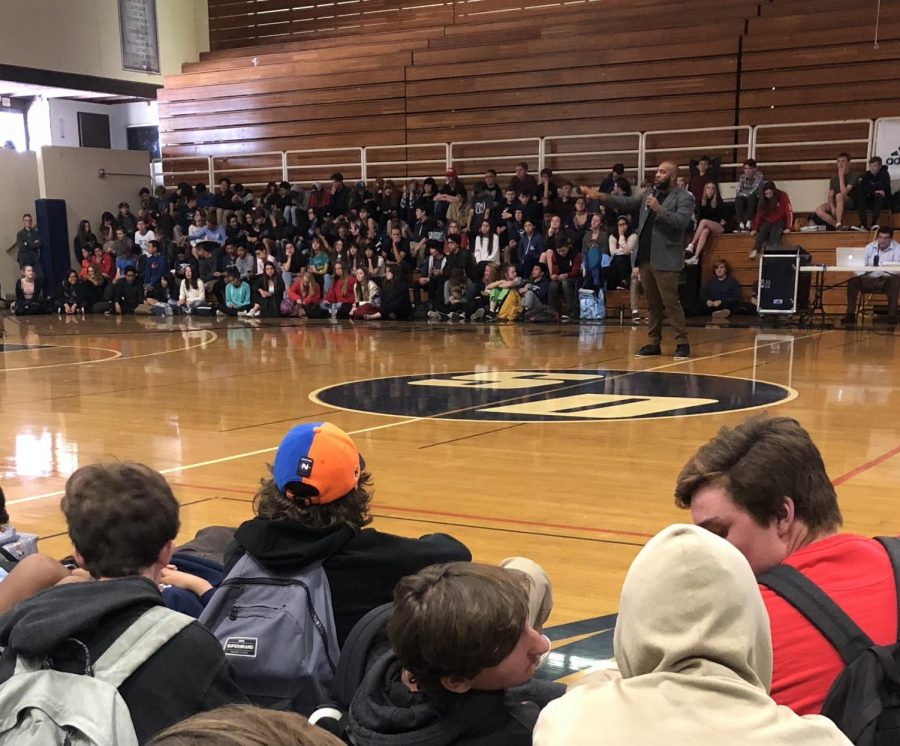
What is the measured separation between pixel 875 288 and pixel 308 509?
487 inches

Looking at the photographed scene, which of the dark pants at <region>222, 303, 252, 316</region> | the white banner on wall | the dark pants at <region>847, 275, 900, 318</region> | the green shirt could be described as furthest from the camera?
the dark pants at <region>222, 303, 252, 316</region>

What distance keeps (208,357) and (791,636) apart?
9.31 m

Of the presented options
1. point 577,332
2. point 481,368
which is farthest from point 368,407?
point 577,332

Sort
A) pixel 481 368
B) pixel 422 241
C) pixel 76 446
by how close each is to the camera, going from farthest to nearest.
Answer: pixel 422 241
pixel 481 368
pixel 76 446

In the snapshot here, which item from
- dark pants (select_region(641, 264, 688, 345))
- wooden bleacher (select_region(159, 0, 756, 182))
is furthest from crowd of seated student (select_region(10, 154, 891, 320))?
dark pants (select_region(641, 264, 688, 345))

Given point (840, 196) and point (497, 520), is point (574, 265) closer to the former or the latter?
point (840, 196)

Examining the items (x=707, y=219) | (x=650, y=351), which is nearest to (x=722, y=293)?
(x=707, y=219)

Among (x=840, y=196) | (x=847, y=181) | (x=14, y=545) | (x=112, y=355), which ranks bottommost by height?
(x=112, y=355)

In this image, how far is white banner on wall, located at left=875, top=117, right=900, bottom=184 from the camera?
14.4 m

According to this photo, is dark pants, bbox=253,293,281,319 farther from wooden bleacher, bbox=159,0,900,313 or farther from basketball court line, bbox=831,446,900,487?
basketball court line, bbox=831,446,900,487

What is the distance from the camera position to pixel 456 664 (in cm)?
152

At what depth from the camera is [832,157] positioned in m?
15.4

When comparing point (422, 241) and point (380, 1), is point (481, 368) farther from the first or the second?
point (380, 1)

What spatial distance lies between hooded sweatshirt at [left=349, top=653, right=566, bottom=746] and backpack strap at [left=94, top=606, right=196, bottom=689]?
0.33 meters
